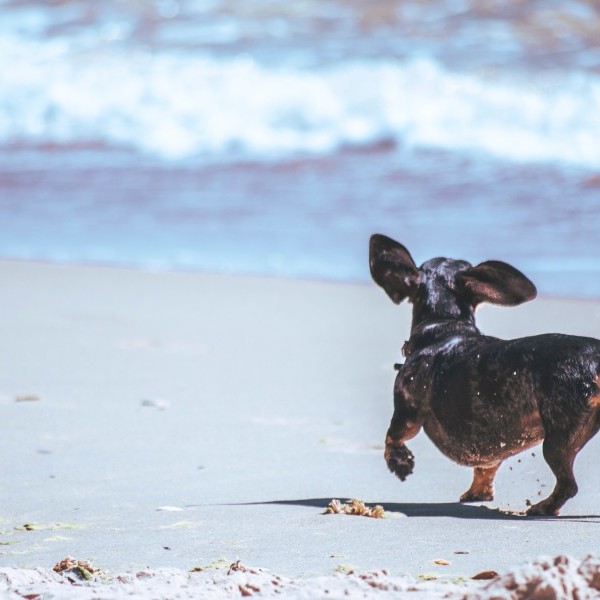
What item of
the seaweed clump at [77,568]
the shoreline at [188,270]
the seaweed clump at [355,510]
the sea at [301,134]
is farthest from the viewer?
the sea at [301,134]

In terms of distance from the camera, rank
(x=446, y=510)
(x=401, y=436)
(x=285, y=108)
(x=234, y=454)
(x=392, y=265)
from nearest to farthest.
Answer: (x=446, y=510)
(x=401, y=436)
(x=392, y=265)
(x=234, y=454)
(x=285, y=108)

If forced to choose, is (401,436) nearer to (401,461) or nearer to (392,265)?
(401,461)

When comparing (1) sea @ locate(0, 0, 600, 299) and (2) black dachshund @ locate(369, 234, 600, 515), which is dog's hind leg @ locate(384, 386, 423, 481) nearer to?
(2) black dachshund @ locate(369, 234, 600, 515)

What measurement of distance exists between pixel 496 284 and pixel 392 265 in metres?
0.35

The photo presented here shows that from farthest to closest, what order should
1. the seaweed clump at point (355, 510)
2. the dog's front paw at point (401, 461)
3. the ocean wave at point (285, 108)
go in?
1. the ocean wave at point (285, 108)
2. the dog's front paw at point (401, 461)
3. the seaweed clump at point (355, 510)

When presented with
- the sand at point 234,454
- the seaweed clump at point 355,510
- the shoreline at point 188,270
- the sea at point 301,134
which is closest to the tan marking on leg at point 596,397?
the sand at point 234,454

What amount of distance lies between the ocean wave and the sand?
5.32 metres

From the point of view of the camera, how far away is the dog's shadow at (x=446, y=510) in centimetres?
388

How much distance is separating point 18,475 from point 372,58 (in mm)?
11696

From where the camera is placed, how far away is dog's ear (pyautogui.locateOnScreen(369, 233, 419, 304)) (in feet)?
14.4

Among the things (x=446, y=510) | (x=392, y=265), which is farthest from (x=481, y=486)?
(x=392, y=265)

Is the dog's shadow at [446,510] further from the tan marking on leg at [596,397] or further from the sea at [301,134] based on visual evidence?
the sea at [301,134]

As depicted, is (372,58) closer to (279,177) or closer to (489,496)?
(279,177)

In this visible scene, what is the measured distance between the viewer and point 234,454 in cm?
491
